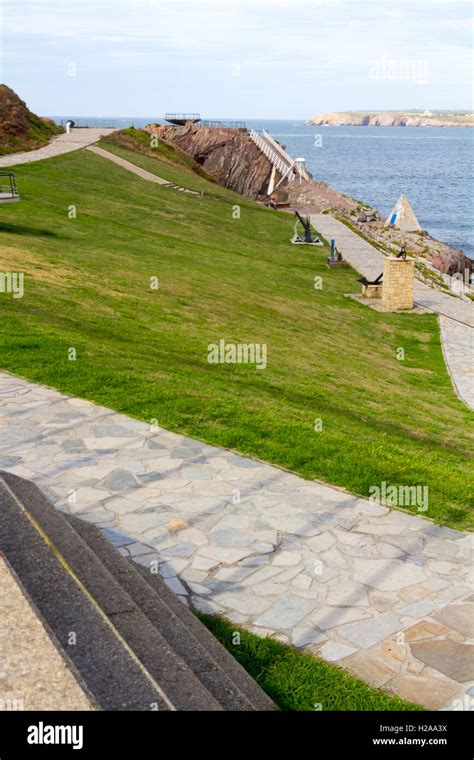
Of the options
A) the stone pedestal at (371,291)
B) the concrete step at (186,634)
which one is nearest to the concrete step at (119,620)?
the concrete step at (186,634)

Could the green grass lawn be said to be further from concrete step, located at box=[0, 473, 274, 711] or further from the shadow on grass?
the shadow on grass

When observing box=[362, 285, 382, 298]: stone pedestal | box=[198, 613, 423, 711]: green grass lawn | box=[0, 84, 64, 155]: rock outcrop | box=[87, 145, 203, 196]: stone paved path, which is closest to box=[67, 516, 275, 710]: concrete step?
box=[198, 613, 423, 711]: green grass lawn

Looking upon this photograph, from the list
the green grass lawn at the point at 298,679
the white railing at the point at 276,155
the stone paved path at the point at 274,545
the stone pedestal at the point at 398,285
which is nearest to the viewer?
the green grass lawn at the point at 298,679

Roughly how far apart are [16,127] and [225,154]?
25.5 meters

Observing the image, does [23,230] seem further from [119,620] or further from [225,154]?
[225,154]

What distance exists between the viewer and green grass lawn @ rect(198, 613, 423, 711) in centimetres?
554

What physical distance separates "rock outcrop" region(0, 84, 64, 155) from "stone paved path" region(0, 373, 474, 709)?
3897cm

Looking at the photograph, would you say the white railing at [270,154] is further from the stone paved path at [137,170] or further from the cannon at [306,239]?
the cannon at [306,239]

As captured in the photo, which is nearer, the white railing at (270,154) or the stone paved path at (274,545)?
the stone paved path at (274,545)

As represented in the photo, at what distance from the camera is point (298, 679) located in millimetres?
5816

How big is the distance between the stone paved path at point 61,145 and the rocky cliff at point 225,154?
356 inches

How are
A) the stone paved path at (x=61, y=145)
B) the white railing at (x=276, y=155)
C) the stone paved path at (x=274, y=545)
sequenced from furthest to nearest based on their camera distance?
the white railing at (x=276, y=155), the stone paved path at (x=61, y=145), the stone paved path at (x=274, y=545)

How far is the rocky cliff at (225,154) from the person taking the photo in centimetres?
6912
